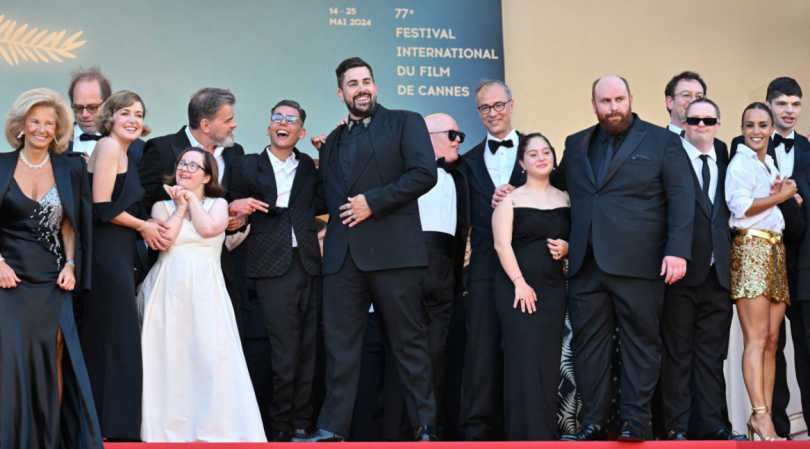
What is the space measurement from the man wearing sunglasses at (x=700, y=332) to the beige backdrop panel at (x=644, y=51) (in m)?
2.54

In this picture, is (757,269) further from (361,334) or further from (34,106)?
(34,106)

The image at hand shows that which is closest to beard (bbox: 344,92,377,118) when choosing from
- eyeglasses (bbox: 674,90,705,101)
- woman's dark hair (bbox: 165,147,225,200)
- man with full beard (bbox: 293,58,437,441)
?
man with full beard (bbox: 293,58,437,441)

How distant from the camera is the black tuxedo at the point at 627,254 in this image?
139 inches

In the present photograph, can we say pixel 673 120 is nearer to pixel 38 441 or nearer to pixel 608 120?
pixel 608 120

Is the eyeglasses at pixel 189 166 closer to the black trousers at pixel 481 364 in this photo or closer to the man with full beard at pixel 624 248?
the black trousers at pixel 481 364

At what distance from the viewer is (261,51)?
5.99 m

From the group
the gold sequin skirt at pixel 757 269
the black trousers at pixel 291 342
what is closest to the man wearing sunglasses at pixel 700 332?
the gold sequin skirt at pixel 757 269

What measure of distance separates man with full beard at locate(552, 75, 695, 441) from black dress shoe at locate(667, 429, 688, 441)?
0.33m

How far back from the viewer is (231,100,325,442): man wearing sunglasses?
3.76m

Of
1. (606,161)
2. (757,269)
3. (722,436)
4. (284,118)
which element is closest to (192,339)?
(284,118)

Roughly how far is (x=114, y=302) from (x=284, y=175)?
1.00 meters

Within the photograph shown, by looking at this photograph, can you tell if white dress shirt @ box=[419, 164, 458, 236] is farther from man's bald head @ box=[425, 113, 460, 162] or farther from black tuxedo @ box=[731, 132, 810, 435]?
black tuxedo @ box=[731, 132, 810, 435]

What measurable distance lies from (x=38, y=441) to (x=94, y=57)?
3.39 m

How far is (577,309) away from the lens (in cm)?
366
